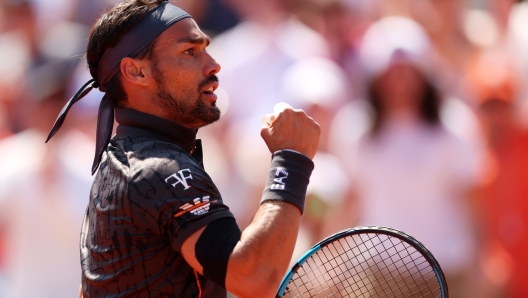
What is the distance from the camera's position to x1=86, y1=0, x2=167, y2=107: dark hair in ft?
9.57

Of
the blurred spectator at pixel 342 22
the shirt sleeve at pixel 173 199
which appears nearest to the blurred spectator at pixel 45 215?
the blurred spectator at pixel 342 22

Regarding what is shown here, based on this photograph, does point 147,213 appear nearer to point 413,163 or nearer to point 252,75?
point 413,163

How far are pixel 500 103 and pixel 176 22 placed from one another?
3.33 metres

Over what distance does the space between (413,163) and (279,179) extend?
2956 mm

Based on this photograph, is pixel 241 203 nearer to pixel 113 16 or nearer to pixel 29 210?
pixel 29 210

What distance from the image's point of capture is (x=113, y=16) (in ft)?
9.73

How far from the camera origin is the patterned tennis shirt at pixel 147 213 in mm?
2537

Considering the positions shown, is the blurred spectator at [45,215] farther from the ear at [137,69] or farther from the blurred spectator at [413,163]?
the ear at [137,69]

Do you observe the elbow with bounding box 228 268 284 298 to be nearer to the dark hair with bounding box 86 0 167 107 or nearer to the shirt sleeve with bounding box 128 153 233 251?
the shirt sleeve with bounding box 128 153 233 251

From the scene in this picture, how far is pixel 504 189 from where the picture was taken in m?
5.41

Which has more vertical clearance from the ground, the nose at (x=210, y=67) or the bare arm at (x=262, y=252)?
the nose at (x=210, y=67)

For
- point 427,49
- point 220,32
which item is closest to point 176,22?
point 427,49

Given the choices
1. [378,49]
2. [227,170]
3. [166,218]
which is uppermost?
[378,49]

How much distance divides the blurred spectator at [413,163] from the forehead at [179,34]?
2718 millimetres
